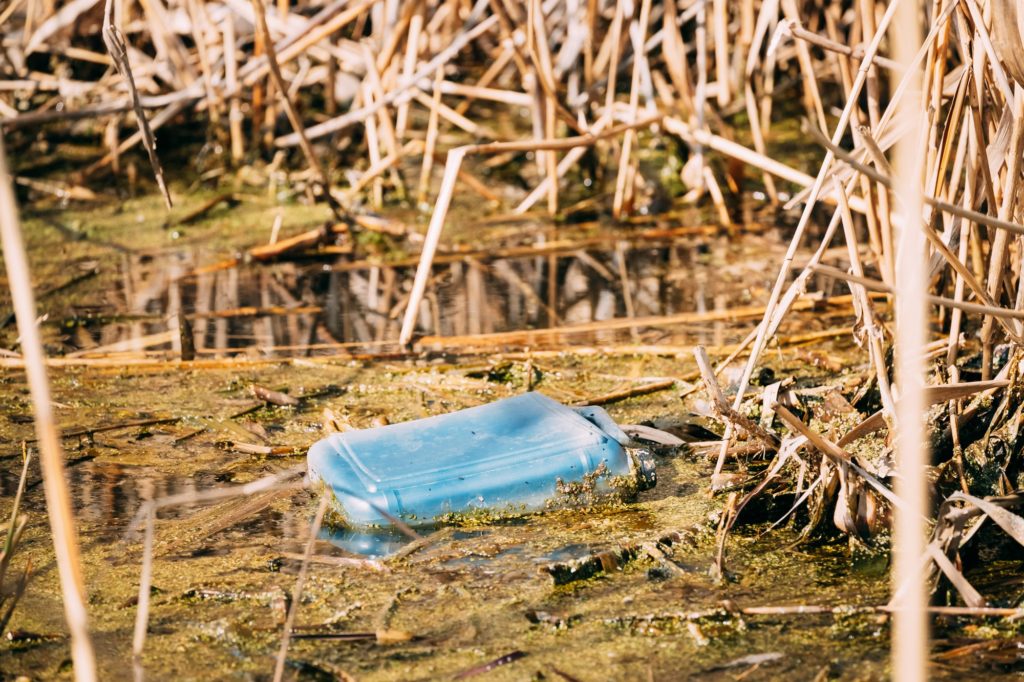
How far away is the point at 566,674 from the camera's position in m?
1.25

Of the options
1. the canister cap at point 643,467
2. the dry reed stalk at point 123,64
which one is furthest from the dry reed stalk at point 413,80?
the canister cap at point 643,467

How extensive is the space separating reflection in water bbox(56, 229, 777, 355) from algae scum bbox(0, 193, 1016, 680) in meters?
0.37

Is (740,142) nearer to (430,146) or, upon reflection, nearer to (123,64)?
(430,146)

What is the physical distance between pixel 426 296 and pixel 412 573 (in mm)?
1506

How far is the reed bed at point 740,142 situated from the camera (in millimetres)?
1512

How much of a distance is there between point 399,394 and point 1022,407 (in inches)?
43.9

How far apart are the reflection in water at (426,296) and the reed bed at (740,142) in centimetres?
11

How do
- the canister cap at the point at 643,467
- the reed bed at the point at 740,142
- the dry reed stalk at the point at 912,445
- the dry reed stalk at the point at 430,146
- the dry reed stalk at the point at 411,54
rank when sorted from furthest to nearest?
the dry reed stalk at the point at 411,54, the dry reed stalk at the point at 430,146, the canister cap at the point at 643,467, the reed bed at the point at 740,142, the dry reed stalk at the point at 912,445

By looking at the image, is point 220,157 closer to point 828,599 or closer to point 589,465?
point 589,465

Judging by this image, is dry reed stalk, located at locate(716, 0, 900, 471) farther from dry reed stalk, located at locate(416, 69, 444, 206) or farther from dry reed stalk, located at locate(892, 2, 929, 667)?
dry reed stalk, located at locate(416, 69, 444, 206)

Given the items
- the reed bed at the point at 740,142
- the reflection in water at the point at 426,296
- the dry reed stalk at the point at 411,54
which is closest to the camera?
the reed bed at the point at 740,142

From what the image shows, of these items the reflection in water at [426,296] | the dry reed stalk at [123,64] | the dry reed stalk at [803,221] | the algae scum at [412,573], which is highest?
the dry reed stalk at [123,64]

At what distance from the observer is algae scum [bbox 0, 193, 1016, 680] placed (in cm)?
129

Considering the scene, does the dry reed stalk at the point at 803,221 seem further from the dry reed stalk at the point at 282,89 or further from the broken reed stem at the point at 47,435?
the dry reed stalk at the point at 282,89
